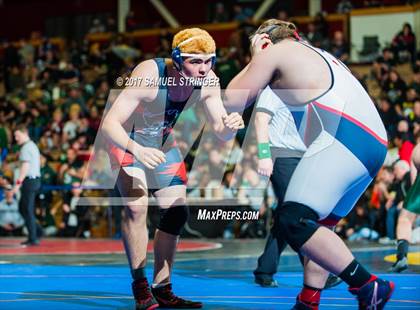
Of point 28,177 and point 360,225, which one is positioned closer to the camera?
point 28,177

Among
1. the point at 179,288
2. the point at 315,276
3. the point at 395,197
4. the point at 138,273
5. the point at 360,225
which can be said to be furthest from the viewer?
the point at 360,225

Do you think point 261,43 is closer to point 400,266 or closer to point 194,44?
point 194,44

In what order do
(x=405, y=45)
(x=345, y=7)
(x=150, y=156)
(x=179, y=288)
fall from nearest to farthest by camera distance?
(x=150, y=156), (x=179, y=288), (x=405, y=45), (x=345, y=7)

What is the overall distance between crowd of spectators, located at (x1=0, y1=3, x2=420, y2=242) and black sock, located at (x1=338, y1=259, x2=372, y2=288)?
9010 millimetres

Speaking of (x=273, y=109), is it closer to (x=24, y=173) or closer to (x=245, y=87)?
(x=245, y=87)

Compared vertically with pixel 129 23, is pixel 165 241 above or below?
above

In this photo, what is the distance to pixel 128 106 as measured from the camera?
19.0 ft

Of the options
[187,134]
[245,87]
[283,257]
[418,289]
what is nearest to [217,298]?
[418,289]

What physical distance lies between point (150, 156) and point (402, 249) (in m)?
4.18

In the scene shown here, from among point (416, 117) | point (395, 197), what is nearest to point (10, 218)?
point (395, 197)

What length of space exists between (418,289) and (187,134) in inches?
440

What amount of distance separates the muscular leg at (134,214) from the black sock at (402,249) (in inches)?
140

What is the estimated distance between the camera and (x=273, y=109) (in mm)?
7371

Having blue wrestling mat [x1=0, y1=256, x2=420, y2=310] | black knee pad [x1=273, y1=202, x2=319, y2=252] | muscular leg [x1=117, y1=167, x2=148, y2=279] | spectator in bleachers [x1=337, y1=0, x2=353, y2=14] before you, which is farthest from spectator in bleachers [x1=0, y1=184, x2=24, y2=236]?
black knee pad [x1=273, y1=202, x2=319, y2=252]
